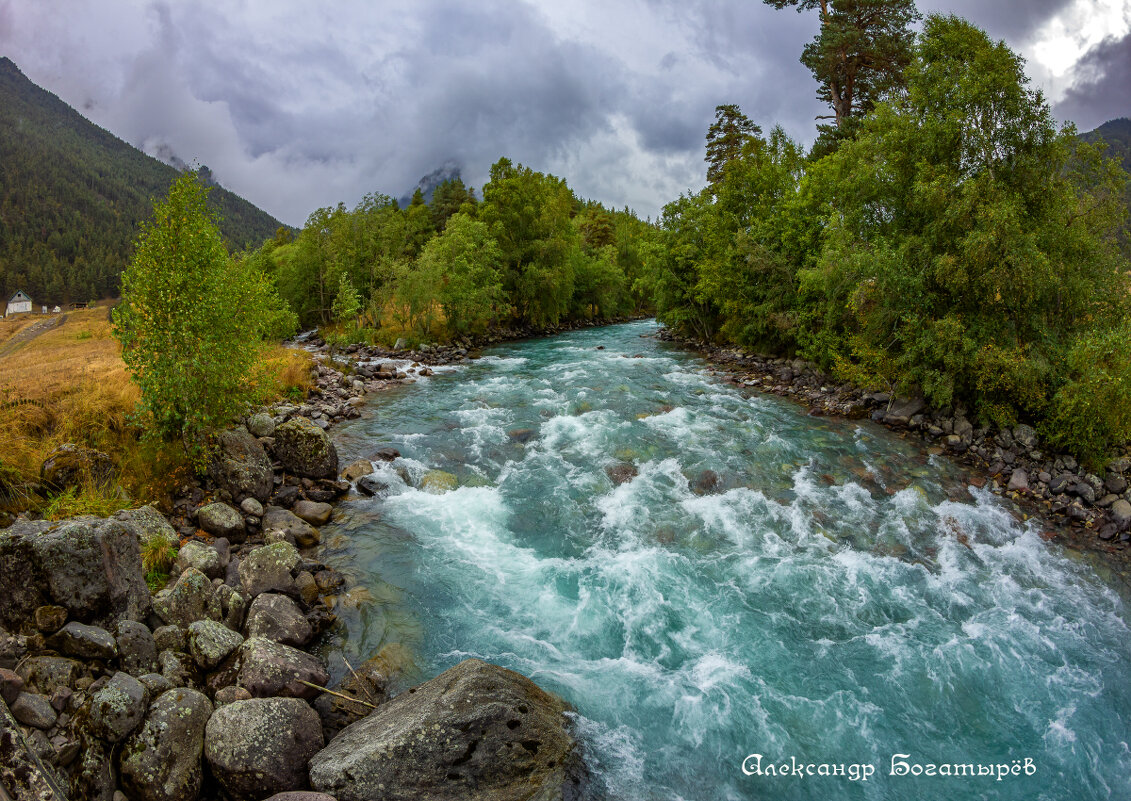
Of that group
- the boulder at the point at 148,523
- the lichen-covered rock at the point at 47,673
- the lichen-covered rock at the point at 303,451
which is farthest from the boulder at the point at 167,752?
the lichen-covered rock at the point at 303,451

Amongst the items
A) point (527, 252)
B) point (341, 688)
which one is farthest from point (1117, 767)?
point (527, 252)

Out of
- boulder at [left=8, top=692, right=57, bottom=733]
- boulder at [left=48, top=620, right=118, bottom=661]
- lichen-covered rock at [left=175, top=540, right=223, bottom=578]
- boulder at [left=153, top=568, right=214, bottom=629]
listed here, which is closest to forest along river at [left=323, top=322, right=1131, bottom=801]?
boulder at [left=153, top=568, right=214, bottom=629]

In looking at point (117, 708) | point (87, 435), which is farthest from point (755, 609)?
point (87, 435)

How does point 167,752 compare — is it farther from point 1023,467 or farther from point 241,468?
point 1023,467

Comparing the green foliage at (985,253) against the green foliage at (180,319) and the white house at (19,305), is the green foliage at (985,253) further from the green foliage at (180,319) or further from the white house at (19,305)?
the white house at (19,305)

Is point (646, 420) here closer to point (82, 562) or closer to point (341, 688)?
point (341, 688)

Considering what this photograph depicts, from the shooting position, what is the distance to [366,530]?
43.6ft

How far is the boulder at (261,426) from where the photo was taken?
16.1 m

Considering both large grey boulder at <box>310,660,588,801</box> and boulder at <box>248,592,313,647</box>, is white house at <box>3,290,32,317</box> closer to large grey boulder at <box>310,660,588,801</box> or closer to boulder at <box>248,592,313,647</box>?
boulder at <box>248,592,313,647</box>

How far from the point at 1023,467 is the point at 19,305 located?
183536mm

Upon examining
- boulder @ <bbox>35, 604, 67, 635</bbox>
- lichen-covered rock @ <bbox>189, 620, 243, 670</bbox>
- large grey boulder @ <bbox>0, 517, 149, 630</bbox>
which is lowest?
lichen-covered rock @ <bbox>189, 620, 243, 670</bbox>

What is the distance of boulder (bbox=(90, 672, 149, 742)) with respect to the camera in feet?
19.4

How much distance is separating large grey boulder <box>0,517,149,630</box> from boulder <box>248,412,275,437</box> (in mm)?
8257

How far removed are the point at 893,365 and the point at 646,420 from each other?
1023 centimetres
